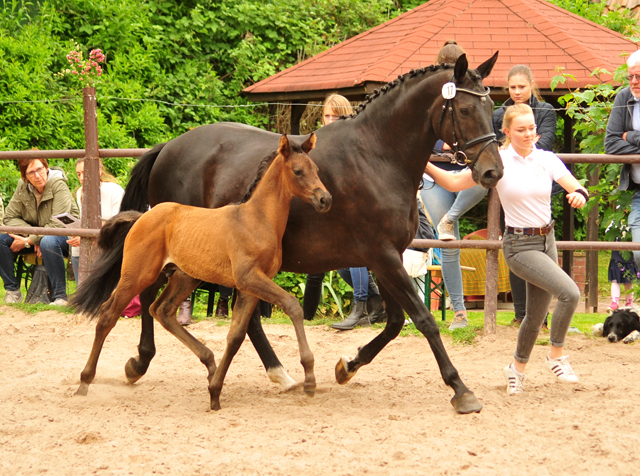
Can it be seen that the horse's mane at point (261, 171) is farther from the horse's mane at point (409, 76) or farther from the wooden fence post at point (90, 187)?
the wooden fence post at point (90, 187)

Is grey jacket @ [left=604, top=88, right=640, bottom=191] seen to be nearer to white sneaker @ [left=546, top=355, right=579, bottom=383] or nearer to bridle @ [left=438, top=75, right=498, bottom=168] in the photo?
white sneaker @ [left=546, top=355, right=579, bottom=383]

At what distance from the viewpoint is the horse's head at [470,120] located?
12.4ft

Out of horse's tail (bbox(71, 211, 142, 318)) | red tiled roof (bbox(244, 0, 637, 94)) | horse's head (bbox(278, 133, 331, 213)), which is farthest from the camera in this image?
red tiled roof (bbox(244, 0, 637, 94))

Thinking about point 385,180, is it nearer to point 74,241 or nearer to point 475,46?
point 74,241

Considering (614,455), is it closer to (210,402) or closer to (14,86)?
(210,402)

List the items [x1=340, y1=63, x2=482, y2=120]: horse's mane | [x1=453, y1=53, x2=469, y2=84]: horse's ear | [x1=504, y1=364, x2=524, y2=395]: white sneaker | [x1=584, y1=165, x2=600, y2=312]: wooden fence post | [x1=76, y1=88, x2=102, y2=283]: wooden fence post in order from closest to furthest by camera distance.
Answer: [x1=453, y1=53, x2=469, y2=84]: horse's ear, [x1=340, y1=63, x2=482, y2=120]: horse's mane, [x1=504, y1=364, x2=524, y2=395]: white sneaker, [x1=76, y1=88, x2=102, y2=283]: wooden fence post, [x1=584, y1=165, x2=600, y2=312]: wooden fence post

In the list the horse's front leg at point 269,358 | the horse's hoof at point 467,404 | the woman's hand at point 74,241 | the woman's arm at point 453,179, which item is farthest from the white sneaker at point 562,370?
the woman's hand at point 74,241

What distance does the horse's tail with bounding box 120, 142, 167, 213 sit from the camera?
5238 mm

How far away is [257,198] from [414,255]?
2.86 meters

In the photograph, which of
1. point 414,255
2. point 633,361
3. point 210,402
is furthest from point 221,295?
point 633,361

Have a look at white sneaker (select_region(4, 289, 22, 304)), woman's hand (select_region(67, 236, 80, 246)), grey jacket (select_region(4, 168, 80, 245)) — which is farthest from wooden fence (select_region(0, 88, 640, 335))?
white sneaker (select_region(4, 289, 22, 304))

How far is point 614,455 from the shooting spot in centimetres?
311

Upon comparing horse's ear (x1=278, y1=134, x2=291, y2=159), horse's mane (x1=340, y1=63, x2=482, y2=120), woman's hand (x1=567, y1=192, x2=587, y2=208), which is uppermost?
horse's mane (x1=340, y1=63, x2=482, y2=120)

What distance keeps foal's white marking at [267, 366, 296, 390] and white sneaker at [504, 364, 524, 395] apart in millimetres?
1280
